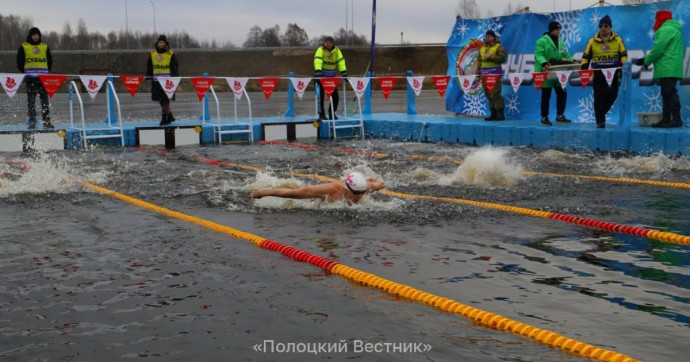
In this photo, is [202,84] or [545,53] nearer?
[545,53]

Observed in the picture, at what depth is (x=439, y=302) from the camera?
5.62 m

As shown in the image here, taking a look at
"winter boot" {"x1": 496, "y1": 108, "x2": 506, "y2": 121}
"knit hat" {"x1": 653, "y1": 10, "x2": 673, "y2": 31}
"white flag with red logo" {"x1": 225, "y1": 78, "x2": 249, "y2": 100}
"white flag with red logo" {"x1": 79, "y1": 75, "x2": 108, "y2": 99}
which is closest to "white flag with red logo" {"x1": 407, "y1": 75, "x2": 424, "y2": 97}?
"winter boot" {"x1": 496, "y1": 108, "x2": 506, "y2": 121}

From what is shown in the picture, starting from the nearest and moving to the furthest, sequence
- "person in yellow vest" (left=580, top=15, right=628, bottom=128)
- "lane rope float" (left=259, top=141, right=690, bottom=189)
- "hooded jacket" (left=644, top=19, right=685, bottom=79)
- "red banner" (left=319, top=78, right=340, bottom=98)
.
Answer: "lane rope float" (left=259, top=141, right=690, bottom=189)
"hooded jacket" (left=644, top=19, right=685, bottom=79)
"person in yellow vest" (left=580, top=15, right=628, bottom=128)
"red banner" (left=319, top=78, right=340, bottom=98)

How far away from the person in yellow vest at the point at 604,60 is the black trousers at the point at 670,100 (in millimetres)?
868

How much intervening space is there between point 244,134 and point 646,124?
30.1ft

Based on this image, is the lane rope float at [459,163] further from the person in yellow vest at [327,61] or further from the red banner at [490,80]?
the red banner at [490,80]

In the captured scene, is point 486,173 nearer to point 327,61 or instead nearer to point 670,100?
point 670,100

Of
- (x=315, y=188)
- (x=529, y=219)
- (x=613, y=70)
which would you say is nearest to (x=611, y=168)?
(x=613, y=70)

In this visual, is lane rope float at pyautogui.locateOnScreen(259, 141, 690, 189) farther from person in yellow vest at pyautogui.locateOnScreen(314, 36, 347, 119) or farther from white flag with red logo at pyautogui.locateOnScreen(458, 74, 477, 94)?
white flag with red logo at pyautogui.locateOnScreen(458, 74, 477, 94)

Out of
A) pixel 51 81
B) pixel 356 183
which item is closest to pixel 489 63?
pixel 51 81

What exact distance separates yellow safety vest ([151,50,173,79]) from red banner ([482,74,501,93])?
699 cm

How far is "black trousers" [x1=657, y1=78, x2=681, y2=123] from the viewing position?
14.0 metres

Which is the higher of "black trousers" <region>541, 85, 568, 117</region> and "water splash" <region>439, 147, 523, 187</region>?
"black trousers" <region>541, 85, 568, 117</region>

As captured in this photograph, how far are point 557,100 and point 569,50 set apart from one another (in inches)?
50.1
